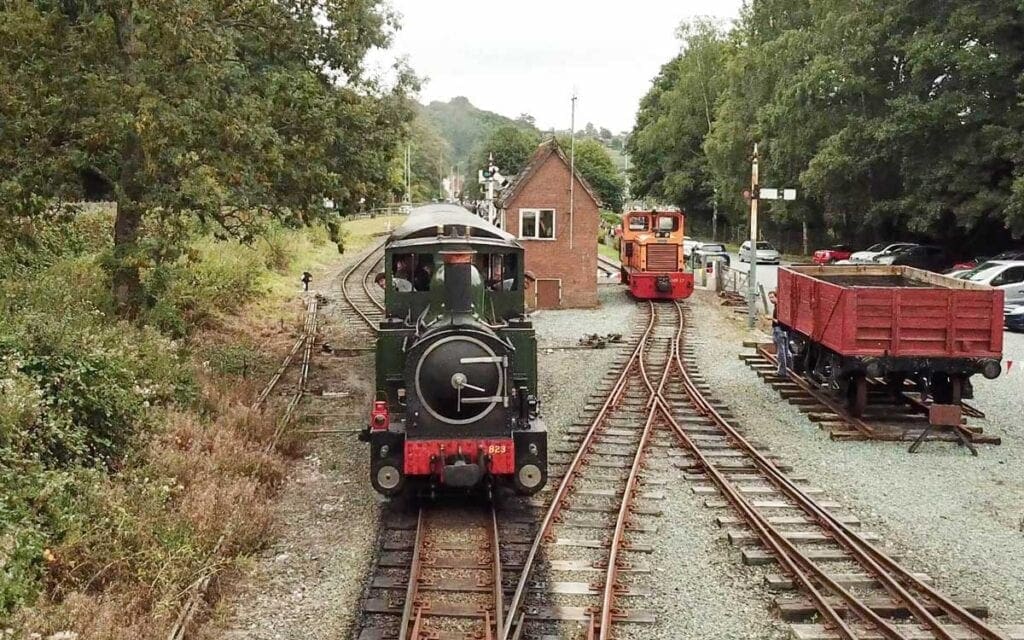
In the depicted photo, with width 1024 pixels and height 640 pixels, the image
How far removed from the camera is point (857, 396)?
45.3 ft

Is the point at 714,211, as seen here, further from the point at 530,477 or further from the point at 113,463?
the point at 113,463

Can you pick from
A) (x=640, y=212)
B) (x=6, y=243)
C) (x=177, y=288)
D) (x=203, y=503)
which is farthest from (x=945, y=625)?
(x=640, y=212)

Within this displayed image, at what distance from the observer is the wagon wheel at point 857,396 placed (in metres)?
13.7

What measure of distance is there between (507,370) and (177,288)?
13070 millimetres

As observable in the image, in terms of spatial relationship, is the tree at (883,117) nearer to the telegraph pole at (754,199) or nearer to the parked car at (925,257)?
the parked car at (925,257)

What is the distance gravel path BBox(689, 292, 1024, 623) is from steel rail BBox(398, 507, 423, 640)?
470 centimetres

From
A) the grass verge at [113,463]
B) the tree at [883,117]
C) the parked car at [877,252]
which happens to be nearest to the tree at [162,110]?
the grass verge at [113,463]

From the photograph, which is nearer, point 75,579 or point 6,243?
point 75,579

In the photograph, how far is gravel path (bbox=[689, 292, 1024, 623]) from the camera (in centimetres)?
833

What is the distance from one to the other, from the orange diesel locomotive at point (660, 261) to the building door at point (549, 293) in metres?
2.82

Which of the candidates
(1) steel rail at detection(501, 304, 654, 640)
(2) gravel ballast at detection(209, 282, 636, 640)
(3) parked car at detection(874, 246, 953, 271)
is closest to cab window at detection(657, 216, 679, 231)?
(1) steel rail at detection(501, 304, 654, 640)

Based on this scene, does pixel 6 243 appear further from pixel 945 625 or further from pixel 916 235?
pixel 916 235

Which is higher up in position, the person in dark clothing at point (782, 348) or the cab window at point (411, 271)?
the cab window at point (411, 271)

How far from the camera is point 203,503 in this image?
338 inches
